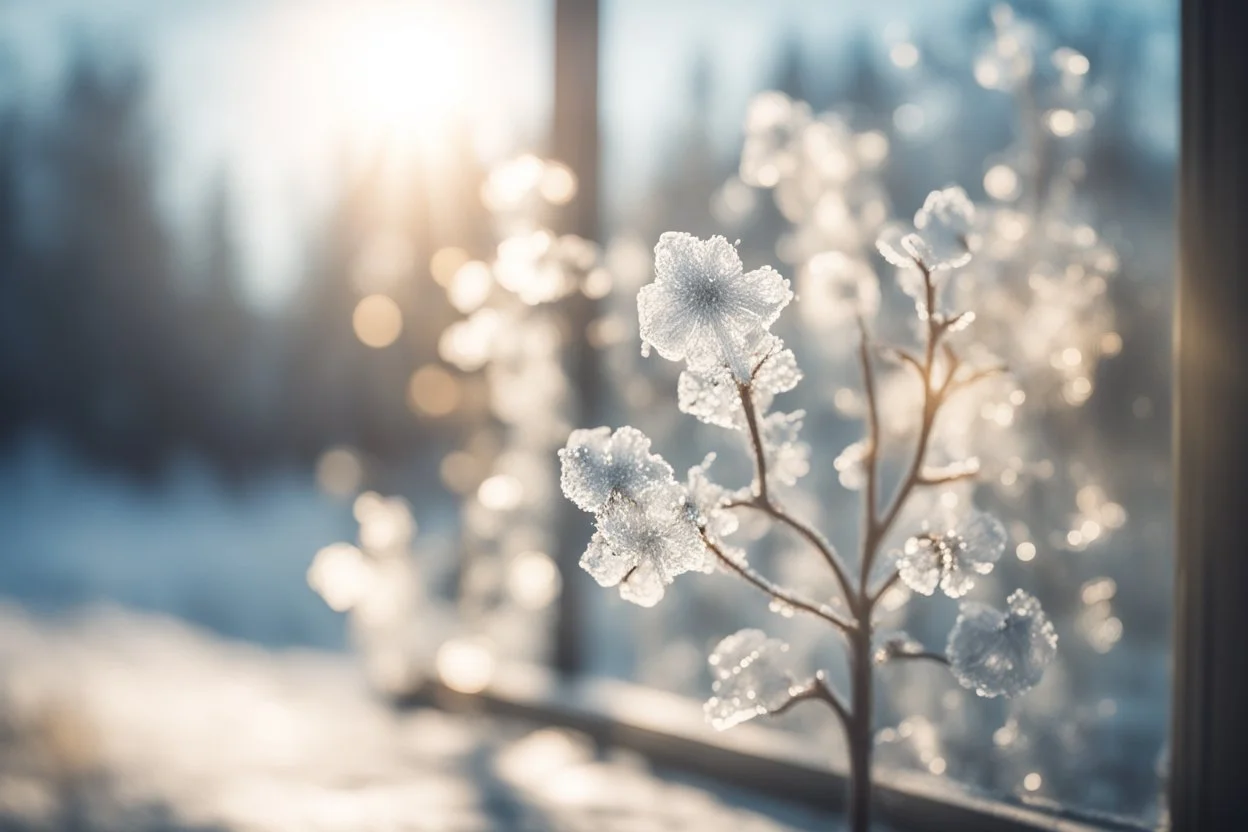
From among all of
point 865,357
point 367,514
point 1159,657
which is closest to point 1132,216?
point 1159,657

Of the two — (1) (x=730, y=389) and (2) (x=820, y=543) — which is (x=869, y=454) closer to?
Result: (2) (x=820, y=543)

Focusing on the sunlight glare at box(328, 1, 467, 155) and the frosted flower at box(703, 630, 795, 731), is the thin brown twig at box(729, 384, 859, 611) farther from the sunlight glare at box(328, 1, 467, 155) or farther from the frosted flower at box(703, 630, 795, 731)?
the sunlight glare at box(328, 1, 467, 155)

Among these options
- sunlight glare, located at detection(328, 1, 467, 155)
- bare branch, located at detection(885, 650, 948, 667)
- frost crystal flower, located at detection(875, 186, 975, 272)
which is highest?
sunlight glare, located at detection(328, 1, 467, 155)

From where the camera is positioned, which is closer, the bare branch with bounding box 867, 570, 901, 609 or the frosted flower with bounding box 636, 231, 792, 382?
the frosted flower with bounding box 636, 231, 792, 382

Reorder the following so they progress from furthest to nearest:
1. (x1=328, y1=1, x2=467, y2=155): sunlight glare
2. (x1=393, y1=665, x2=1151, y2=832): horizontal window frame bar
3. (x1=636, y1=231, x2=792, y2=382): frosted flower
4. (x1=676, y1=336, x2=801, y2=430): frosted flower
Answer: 1. (x1=328, y1=1, x2=467, y2=155): sunlight glare
2. (x1=393, y1=665, x2=1151, y2=832): horizontal window frame bar
3. (x1=676, y1=336, x2=801, y2=430): frosted flower
4. (x1=636, y1=231, x2=792, y2=382): frosted flower

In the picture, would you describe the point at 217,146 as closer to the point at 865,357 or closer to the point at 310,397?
the point at 310,397

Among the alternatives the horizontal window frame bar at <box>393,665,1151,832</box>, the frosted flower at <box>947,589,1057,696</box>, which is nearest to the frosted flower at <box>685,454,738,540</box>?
the frosted flower at <box>947,589,1057,696</box>

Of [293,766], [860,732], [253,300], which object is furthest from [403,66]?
[253,300]
